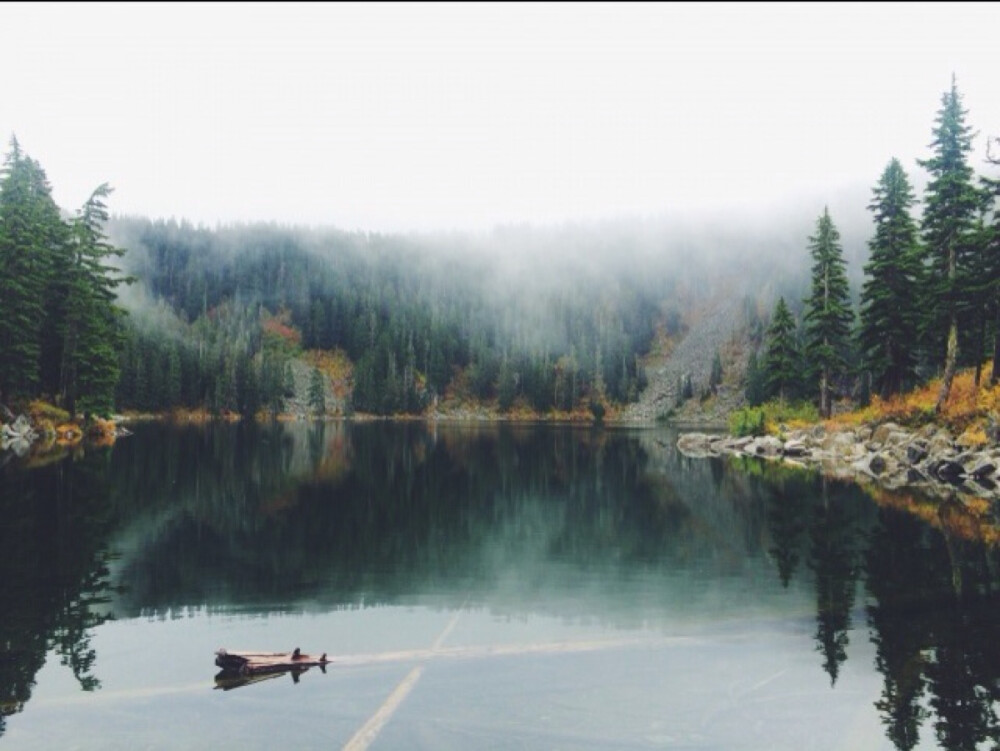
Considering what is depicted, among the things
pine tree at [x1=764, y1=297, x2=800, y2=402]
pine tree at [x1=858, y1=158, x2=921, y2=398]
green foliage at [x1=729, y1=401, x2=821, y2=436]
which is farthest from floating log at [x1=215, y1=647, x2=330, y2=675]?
pine tree at [x1=764, y1=297, x2=800, y2=402]

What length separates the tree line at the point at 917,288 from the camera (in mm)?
48125

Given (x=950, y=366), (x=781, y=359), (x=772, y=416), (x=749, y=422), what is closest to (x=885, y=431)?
(x=950, y=366)

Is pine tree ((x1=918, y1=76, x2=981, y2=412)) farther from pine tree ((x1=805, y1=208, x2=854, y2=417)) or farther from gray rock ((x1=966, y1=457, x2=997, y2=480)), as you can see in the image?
pine tree ((x1=805, y1=208, x2=854, y2=417))

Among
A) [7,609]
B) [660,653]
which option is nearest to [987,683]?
[660,653]

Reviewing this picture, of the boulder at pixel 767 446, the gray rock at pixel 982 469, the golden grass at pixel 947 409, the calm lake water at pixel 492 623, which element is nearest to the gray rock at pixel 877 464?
the golden grass at pixel 947 409

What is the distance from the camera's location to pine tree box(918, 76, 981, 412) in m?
48.6

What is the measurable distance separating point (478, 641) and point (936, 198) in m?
49.4

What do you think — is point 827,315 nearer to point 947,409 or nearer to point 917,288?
point 917,288

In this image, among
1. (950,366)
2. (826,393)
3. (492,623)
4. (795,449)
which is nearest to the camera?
(492,623)

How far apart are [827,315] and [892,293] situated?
31.4ft

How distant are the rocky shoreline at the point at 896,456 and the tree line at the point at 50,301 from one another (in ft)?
193

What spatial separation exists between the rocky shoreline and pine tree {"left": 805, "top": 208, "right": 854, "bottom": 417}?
5585 millimetres

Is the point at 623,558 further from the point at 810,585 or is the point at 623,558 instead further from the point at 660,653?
the point at 660,653

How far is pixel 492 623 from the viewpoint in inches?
689
